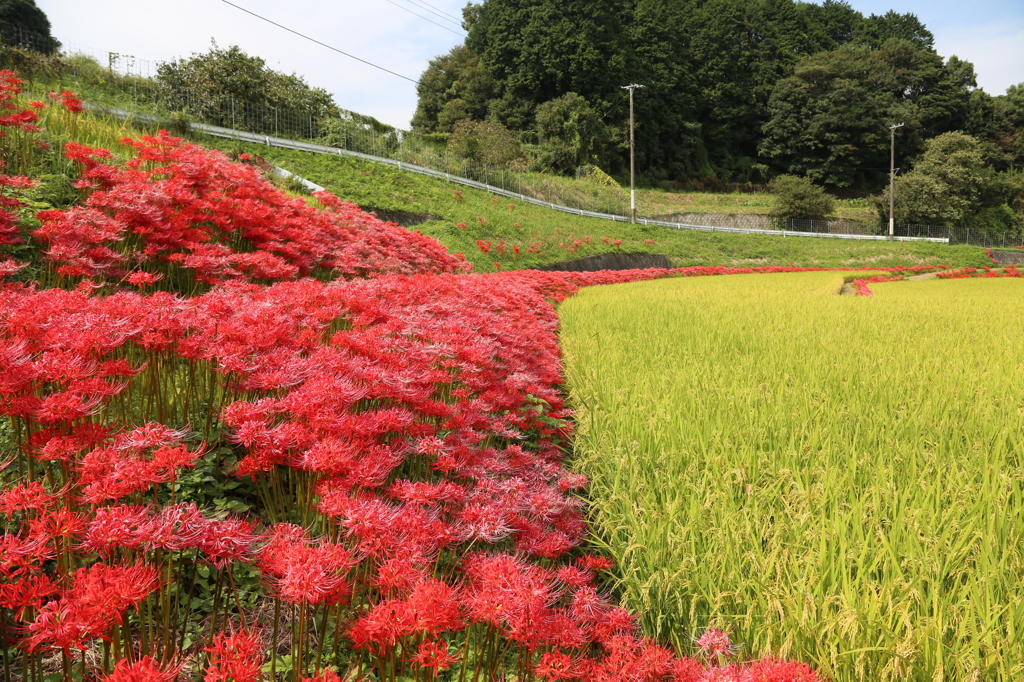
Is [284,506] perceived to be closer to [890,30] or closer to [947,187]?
[947,187]

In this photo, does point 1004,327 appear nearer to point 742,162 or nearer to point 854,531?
point 854,531

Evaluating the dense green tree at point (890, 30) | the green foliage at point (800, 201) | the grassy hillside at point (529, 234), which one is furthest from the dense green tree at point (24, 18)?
the dense green tree at point (890, 30)

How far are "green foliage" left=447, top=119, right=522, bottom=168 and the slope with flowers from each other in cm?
2519

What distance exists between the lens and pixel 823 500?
1.71m

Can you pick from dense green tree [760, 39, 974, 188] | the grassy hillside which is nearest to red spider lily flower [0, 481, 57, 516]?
the grassy hillside

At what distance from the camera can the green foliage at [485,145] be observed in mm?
26734

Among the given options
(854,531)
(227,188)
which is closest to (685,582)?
(854,531)

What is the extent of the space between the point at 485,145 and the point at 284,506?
29191mm

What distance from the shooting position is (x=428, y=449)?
1691mm

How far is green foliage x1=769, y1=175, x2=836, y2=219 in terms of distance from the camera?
35250mm

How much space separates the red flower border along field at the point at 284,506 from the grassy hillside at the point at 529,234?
11.1m

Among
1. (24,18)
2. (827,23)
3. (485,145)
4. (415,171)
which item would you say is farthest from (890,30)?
(24,18)

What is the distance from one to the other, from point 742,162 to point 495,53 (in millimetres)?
28277

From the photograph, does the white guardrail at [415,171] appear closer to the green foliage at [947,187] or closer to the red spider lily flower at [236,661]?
the green foliage at [947,187]
